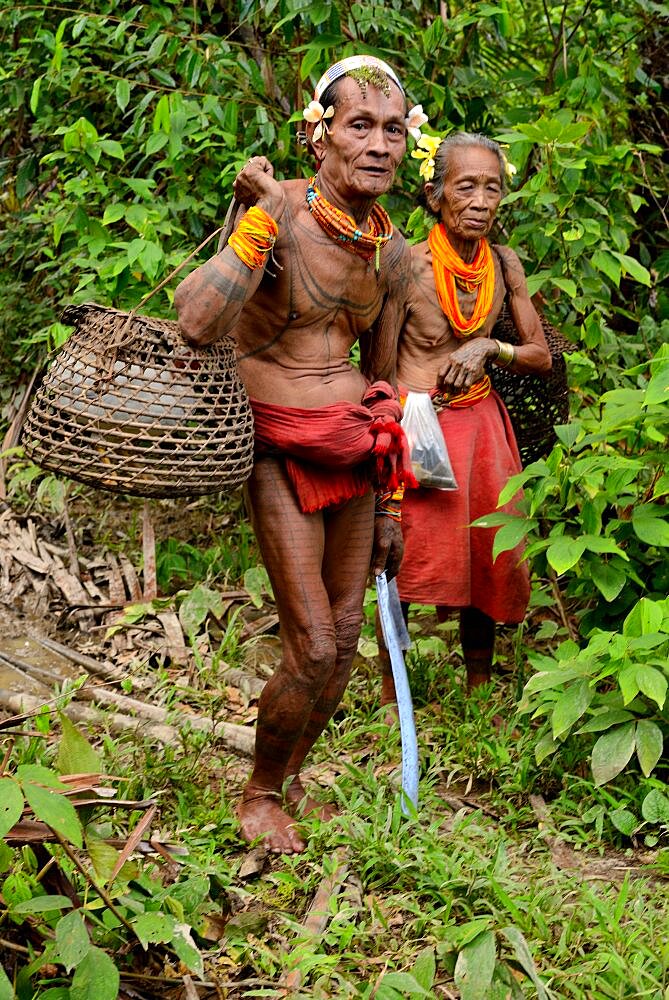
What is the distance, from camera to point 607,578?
4141 millimetres

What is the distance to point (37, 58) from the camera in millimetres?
5902

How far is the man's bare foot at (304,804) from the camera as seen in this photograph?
3.79 metres

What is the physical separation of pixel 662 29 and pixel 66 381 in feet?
15.1

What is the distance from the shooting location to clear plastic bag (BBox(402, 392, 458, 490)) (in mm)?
4441

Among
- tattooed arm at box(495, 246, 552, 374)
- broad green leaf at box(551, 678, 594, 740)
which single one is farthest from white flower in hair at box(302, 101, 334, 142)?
broad green leaf at box(551, 678, 594, 740)

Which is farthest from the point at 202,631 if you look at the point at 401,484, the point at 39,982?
the point at 39,982

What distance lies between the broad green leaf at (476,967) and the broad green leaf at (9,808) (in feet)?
3.80

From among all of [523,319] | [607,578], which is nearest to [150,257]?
[523,319]

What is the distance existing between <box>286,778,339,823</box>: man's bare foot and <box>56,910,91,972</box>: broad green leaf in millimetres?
1386

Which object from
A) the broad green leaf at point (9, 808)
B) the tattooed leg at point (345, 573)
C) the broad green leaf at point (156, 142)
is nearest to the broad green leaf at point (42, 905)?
the broad green leaf at point (9, 808)

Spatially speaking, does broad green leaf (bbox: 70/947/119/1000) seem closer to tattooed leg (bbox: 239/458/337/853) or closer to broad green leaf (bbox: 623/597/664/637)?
tattooed leg (bbox: 239/458/337/853)

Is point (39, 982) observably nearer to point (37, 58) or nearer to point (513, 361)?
point (513, 361)

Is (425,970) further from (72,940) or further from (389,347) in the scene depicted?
(389,347)

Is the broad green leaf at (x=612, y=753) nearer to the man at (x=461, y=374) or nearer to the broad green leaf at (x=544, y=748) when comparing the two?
the broad green leaf at (x=544, y=748)
